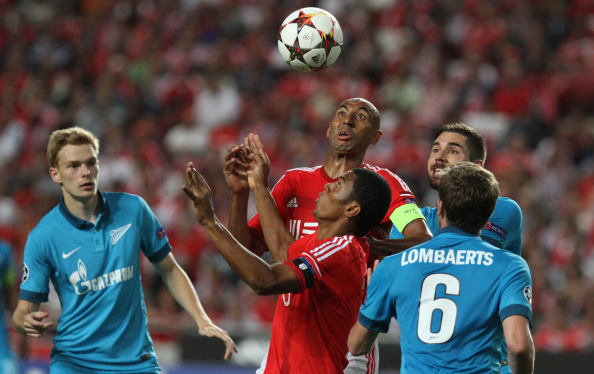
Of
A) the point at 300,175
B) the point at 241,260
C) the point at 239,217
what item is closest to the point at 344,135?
the point at 300,175

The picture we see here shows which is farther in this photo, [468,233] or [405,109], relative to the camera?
[405,109]

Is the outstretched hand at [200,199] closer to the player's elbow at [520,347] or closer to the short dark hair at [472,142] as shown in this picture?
the player's elbow at [520,347]

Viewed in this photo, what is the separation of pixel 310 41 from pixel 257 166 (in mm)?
1322

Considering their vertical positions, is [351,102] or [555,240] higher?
[351,102]

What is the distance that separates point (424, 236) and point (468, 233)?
48.1 inches

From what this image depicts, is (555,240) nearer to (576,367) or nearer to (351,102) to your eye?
(576,367)

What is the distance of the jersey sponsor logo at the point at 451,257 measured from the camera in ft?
12.4

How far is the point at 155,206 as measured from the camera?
40.3 feet

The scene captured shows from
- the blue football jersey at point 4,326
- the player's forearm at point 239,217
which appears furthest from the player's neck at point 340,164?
the blue football jersey at point 4,326

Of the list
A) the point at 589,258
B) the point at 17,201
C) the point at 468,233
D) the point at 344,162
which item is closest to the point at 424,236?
the point at 344,162

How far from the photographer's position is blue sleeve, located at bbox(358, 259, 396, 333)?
3939mm

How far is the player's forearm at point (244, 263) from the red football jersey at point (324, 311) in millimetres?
262

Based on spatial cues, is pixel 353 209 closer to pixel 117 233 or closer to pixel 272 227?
pixel 272 227

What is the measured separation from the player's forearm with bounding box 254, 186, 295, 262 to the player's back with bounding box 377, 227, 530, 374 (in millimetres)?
1200
